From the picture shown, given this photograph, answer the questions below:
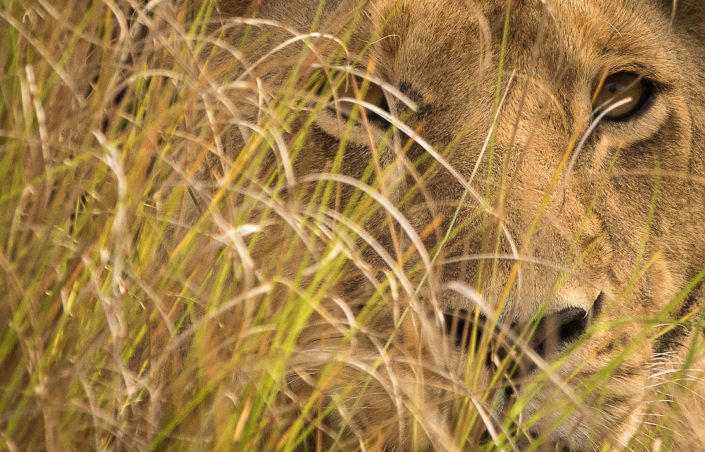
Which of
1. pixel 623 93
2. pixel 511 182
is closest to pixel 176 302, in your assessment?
pixel 511 182

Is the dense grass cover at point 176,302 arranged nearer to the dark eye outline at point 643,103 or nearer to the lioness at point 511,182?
the lioness at point 511,182

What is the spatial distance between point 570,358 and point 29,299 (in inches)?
38.5

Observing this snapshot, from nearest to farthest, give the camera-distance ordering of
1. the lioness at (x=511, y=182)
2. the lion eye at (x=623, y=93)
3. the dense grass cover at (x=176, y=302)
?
the dense grass cover at (x=176, y=302), the lioness at (x=511, y=182), the lion eye at (x=623, y=93)

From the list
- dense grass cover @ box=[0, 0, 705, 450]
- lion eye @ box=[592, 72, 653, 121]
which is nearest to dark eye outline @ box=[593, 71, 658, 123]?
lion eye @ box=[592, 72, 653, 121]

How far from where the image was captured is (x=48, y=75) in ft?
7.07

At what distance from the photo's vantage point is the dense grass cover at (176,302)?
1697 millimetres

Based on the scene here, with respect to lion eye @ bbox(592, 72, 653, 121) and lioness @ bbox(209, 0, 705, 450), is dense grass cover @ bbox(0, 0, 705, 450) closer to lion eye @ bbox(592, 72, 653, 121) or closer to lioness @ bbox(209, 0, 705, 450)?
lioness @ bbox(209, 0, 705, 450)

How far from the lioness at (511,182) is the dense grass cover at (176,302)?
0.03 m

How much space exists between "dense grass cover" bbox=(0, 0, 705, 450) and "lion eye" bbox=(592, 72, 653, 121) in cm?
75

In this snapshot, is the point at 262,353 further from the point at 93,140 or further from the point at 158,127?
the point at 93,140

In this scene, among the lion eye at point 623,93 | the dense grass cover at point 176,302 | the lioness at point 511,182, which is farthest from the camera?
the lion eye at point 623,93

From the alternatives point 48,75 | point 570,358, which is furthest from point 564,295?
point 48,75

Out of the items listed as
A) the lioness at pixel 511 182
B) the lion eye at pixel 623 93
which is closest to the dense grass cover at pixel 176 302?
the lioness at pixel 511 182

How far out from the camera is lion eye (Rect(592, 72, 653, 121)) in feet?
8.90
